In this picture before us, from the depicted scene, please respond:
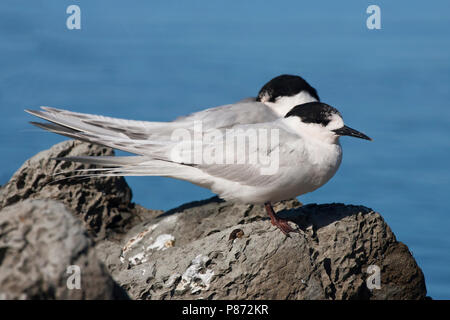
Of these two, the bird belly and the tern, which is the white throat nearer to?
the tern

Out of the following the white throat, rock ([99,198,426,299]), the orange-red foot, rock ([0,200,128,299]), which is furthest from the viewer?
the white throat

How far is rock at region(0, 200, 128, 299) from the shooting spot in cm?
310

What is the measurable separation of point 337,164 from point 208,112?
4.42 feet

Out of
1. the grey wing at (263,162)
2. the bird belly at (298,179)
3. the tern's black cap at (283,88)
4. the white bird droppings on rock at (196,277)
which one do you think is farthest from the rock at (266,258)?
the tern's black cap at (283,88)

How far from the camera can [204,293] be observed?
4.42 metres

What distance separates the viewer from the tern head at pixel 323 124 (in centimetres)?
500

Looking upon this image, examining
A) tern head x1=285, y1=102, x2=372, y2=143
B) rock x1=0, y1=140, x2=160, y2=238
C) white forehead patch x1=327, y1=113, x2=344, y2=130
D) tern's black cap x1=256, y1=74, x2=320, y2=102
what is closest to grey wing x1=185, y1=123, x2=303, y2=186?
tern head x1=285, y1=102, x2=372, y2=143

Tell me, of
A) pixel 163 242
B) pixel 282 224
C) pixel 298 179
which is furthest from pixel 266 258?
pixel 163 242

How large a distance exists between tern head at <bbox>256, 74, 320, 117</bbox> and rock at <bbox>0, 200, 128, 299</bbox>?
338 cm

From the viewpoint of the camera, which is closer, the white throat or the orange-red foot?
the orange-red foot

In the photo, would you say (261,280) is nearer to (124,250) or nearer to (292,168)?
(292,168)

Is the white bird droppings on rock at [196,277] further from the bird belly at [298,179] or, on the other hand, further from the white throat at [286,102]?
the white throat at [286,102]
